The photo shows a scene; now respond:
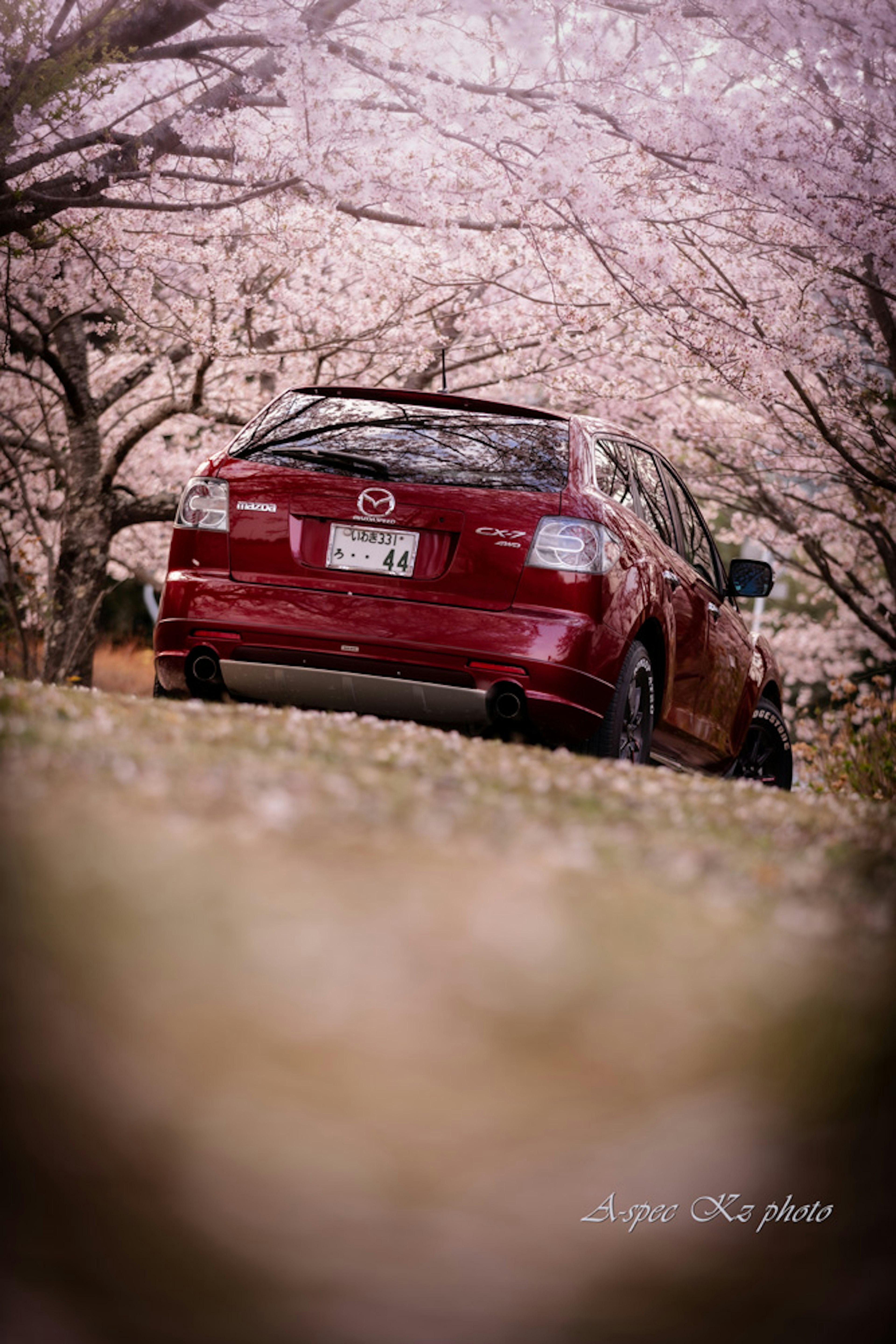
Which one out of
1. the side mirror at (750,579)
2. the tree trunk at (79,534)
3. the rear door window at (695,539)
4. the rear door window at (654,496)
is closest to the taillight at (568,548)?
the rear door window at (654,496)

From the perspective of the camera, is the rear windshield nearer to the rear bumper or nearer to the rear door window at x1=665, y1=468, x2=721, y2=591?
the rear bumper

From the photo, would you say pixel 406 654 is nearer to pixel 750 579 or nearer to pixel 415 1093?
pixel 750 579

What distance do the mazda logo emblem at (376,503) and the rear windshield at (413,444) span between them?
95 millimetres

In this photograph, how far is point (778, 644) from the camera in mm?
24234

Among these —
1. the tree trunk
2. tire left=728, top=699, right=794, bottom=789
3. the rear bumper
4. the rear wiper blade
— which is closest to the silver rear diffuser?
the rear bumper

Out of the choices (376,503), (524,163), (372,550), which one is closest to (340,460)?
(376,503)

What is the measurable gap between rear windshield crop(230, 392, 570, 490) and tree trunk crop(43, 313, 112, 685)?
289 inches

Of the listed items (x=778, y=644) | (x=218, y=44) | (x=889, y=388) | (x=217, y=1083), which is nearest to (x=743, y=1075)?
(x=217, y=1083)

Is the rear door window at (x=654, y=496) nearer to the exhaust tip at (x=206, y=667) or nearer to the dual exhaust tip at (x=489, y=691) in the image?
the dual exhaust tip at (x=489, y=691)

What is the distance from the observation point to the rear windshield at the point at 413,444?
545 centimetres

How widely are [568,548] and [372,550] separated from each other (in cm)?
82

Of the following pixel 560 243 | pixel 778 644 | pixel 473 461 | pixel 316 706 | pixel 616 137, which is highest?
pixel 616 137

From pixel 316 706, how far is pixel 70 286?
7.95 metres

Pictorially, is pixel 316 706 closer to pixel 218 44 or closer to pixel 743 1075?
pixel 743 1075
